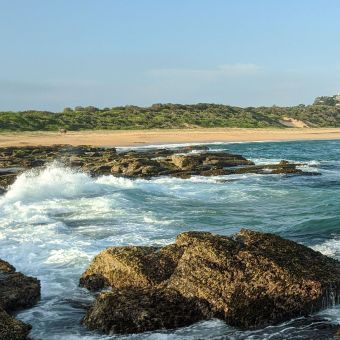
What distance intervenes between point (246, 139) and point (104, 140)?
2095 cm

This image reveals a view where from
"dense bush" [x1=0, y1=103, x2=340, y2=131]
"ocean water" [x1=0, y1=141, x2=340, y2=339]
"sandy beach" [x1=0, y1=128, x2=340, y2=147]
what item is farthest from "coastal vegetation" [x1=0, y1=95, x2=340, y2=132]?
"ocean water" [x1=0, y1=141, x2=340, y2=339]

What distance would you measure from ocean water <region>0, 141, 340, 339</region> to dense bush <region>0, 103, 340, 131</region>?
51260 mm

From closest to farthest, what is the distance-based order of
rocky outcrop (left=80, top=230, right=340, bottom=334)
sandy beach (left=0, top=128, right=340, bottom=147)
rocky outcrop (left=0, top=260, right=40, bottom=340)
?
rocky outcrop (left=80, top=230, right=340, bottom=334)
rocky outcrop (left=0, top=260, right=40, bottom=340)
sandy beach (left=0, top=128, right=340, bottom=147)

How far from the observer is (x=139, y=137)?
7056 cm

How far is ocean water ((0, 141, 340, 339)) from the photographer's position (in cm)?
915

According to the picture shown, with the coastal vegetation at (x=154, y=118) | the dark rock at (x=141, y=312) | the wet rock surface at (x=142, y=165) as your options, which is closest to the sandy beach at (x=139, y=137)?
the coastal vegetation at (x=154, y=118)

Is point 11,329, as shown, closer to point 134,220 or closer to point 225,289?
point 225,289

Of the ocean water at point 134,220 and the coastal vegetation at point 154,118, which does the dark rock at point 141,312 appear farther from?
the coastal vegetation at point 154,118

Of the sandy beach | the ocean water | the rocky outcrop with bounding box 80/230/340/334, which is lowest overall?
the ocean water

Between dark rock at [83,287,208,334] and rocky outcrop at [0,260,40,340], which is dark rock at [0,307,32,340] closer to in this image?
rocky outcrop at [0,260,40,340]

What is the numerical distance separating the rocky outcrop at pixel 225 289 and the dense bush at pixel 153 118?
67.6 metres

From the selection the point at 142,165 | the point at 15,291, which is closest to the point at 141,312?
the point at 15,291

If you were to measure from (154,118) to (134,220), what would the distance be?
76210 mm

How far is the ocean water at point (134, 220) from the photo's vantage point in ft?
30.0
